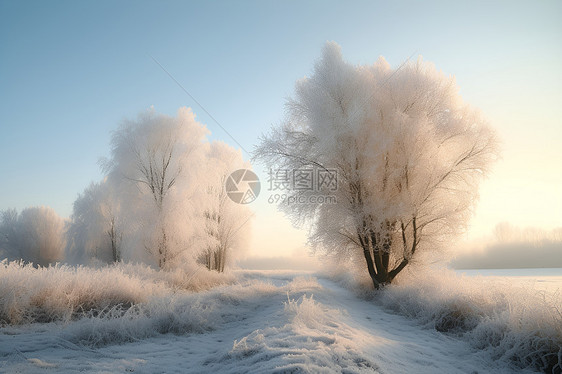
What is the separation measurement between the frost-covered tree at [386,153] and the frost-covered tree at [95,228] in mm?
18935

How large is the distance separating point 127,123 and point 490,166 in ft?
55.4

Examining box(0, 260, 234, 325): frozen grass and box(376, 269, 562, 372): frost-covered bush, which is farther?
box(0, 260, 234, 325): frozen grass

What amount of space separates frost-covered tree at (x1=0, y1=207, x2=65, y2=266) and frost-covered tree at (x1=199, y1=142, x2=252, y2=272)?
16.1 m

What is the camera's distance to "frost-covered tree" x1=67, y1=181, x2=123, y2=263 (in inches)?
935

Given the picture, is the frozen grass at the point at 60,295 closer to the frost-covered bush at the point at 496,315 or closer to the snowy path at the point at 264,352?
the snowy path at the point at 264,352

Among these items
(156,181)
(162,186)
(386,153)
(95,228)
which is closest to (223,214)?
(162,186)

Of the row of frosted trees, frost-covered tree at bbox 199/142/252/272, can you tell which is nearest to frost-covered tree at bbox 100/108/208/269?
the row of frosted trees

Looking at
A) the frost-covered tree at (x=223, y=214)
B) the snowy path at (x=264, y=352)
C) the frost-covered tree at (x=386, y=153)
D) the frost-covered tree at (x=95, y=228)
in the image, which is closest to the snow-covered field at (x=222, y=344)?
the snowy path at (x=264, y=352)

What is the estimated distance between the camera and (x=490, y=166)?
9.77 metres

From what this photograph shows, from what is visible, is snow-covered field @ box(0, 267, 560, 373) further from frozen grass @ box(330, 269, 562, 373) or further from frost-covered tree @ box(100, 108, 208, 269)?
frost-covered tree @ box(100, 108, 208, 269)

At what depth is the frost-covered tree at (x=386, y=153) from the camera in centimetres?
963

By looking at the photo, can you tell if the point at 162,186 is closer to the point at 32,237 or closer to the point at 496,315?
the point at 496,315

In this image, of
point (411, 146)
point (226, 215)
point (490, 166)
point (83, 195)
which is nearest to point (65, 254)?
point (83, 195)

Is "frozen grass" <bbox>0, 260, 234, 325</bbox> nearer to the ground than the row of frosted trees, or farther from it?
nearer to the ground
